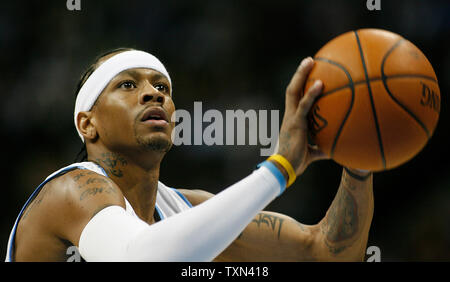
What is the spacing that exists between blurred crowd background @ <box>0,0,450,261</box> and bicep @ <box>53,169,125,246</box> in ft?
7.80

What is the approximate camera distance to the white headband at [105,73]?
2789 mm

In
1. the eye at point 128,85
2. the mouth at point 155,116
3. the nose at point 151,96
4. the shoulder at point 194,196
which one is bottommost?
the shoulder at point 194,196

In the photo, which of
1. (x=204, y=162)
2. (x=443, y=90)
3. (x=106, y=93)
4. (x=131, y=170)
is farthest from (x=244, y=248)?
(x=443, y=90)

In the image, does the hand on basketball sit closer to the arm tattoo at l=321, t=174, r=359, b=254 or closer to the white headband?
the arm tattoo at l=321, t=174, r=359, b=254

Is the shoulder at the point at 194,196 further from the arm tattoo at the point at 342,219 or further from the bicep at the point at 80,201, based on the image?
the bicep at the point at 80,201

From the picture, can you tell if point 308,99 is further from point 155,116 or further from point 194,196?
point 194,196

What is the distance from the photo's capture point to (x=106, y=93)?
275 centimetres

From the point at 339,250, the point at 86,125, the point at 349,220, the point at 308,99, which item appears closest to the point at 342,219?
the point at 349,220

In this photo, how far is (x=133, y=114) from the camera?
2600mm

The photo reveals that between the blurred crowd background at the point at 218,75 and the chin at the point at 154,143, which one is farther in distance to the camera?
the blurred crowd background at the point at 218,75

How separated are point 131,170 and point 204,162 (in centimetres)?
194

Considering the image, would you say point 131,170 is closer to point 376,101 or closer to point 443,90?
point 376,101

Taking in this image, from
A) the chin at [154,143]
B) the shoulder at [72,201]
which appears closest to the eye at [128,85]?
the chin at [154,143]

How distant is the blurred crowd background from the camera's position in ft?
14.9
